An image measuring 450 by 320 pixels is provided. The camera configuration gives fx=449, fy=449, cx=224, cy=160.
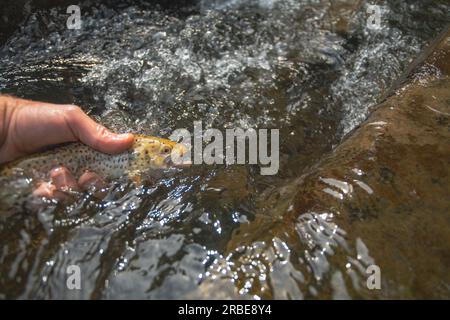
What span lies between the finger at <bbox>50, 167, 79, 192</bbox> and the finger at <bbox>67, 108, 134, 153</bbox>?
303 millimetres

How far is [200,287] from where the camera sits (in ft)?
8.50

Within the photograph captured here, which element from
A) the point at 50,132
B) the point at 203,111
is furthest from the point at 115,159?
the point at 203,111

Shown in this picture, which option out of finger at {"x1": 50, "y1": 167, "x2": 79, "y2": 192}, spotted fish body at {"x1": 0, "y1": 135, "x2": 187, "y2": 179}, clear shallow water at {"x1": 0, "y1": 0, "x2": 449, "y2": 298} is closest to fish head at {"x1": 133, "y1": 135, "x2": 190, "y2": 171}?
spotted fish body at {"x1": 0, "y1": 135, "x2": 187, "y2": 179}

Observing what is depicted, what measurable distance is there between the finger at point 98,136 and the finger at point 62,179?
11.9 inches

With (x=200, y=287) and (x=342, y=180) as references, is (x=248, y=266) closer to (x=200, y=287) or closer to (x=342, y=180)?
(x=200, y=287)

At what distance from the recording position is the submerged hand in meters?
3.51

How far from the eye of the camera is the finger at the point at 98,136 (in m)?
3.51

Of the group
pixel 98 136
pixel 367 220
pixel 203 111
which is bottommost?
pixel 203 111

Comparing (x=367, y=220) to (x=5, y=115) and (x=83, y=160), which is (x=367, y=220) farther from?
(x=5, y=115)

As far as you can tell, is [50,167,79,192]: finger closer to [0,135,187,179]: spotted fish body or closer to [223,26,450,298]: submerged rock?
[0,135,187,179]: spotted fish body

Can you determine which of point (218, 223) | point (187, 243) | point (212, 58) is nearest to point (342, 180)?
point (218, 223)

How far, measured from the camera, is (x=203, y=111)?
466cm

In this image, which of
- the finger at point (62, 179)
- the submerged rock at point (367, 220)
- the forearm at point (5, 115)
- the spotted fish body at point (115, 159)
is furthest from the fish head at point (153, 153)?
the forearm at point (5, 115)

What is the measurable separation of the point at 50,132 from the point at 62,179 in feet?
1.54
